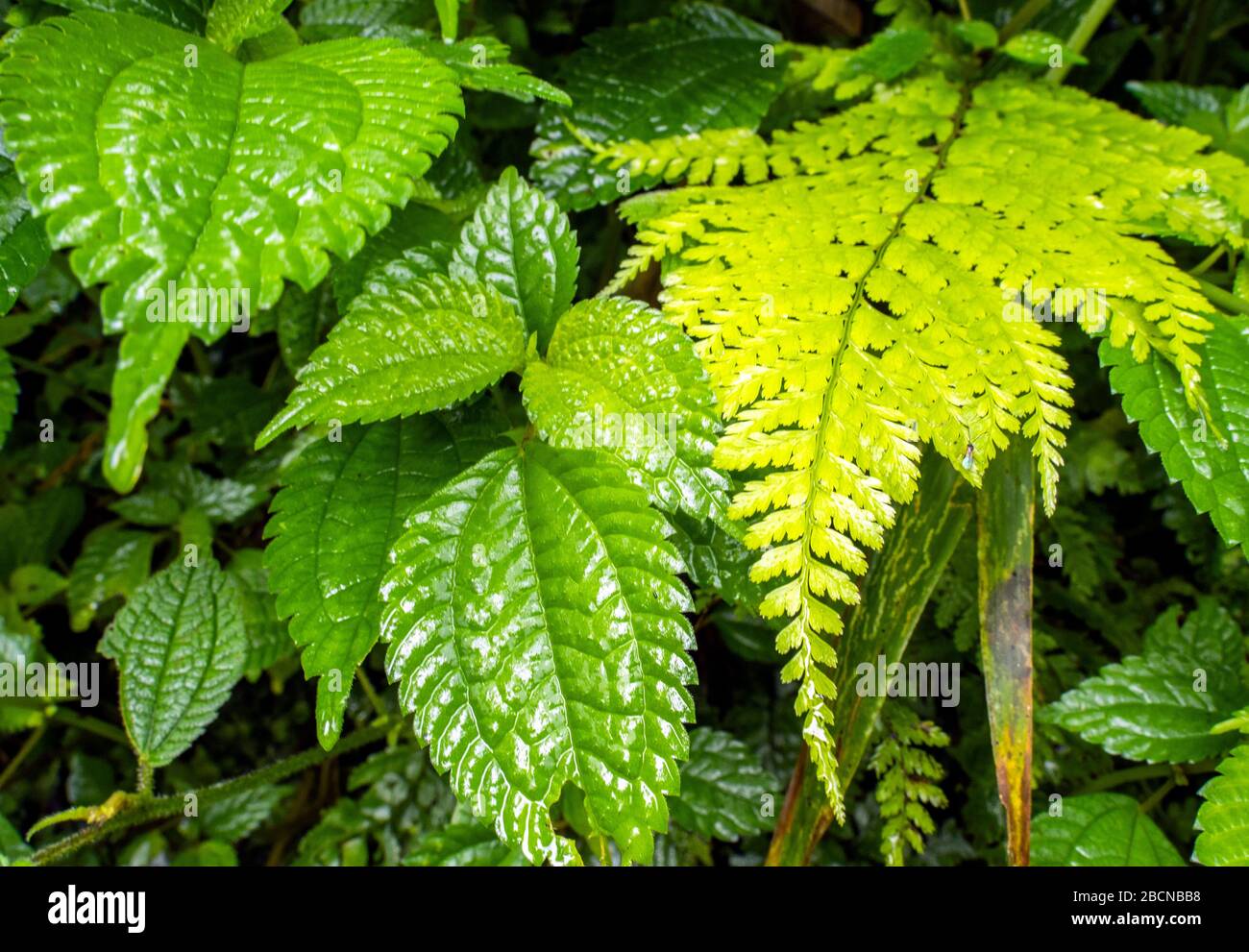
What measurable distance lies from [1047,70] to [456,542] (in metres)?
1.34

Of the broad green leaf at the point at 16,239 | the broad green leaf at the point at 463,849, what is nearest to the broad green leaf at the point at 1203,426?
the broad green leaf at the point at 463,849

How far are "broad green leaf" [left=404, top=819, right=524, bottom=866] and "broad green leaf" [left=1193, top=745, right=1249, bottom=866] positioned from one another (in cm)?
77

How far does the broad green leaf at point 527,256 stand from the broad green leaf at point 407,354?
4 centimetres

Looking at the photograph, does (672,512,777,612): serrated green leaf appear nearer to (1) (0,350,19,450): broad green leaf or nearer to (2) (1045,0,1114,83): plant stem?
(1) (0,350,19,450): broad green leaf

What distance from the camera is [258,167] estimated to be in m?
0.72

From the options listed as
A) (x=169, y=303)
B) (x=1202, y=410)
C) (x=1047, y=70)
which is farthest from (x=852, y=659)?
(x=1047, y=70)

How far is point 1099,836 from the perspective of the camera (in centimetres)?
107

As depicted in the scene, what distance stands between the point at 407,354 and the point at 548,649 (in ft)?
1.10

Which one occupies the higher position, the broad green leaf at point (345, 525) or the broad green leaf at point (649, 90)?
the broad green leaf at point (649, 90)

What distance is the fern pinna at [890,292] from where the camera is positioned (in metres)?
0.75

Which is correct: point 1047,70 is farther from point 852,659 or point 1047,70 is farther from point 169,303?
point 169,303

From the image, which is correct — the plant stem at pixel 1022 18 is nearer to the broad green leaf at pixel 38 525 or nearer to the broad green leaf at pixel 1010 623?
the broad green leaf at pixel 1010 623

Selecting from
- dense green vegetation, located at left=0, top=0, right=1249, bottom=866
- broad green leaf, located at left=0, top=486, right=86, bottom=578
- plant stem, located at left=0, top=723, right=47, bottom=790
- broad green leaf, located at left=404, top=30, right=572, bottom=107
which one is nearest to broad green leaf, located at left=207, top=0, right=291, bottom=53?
dense green vegetation, located at left=0, top=0, right=1249, bottom=866

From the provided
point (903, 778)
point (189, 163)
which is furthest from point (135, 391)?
point (903, 778)
